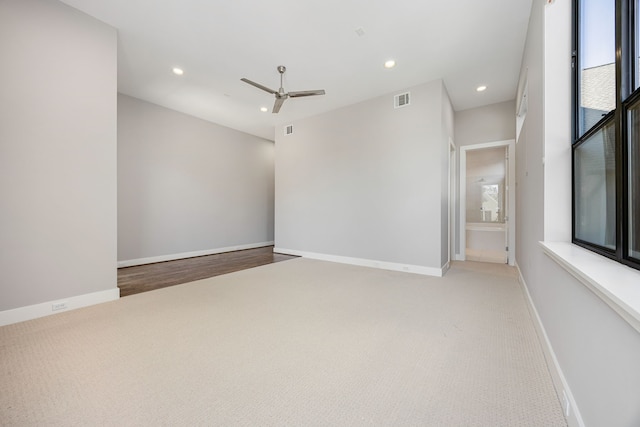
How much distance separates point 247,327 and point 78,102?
301 centimetres

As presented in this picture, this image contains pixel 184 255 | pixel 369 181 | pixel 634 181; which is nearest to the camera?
pixel 634 181

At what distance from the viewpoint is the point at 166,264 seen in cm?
493

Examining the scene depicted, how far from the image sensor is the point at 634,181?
39.6 inches

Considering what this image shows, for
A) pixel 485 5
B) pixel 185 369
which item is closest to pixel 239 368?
pixel 185 369

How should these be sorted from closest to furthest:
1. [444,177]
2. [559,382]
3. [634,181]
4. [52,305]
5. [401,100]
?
1. [634,181]
2. [559,382]
3. [52,305]
4. [444,177]
5. [401,100]

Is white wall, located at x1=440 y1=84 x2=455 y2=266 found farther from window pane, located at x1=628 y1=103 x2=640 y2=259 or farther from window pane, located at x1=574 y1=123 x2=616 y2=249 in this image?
window pane, located at x1=628 y1=103 x2=640 y2=259

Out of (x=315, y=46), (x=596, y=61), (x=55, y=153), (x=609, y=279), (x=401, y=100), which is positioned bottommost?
(x=609, y=279)

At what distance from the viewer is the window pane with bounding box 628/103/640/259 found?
38.8 inches

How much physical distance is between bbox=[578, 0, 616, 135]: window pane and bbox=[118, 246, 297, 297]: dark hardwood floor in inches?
179

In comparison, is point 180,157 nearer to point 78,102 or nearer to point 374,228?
point 78,102

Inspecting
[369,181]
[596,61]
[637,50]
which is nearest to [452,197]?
[369,181]

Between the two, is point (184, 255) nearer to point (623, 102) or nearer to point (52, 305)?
point (52, 305)

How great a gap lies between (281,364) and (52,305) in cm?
259

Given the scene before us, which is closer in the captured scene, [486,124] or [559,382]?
[559,382]
